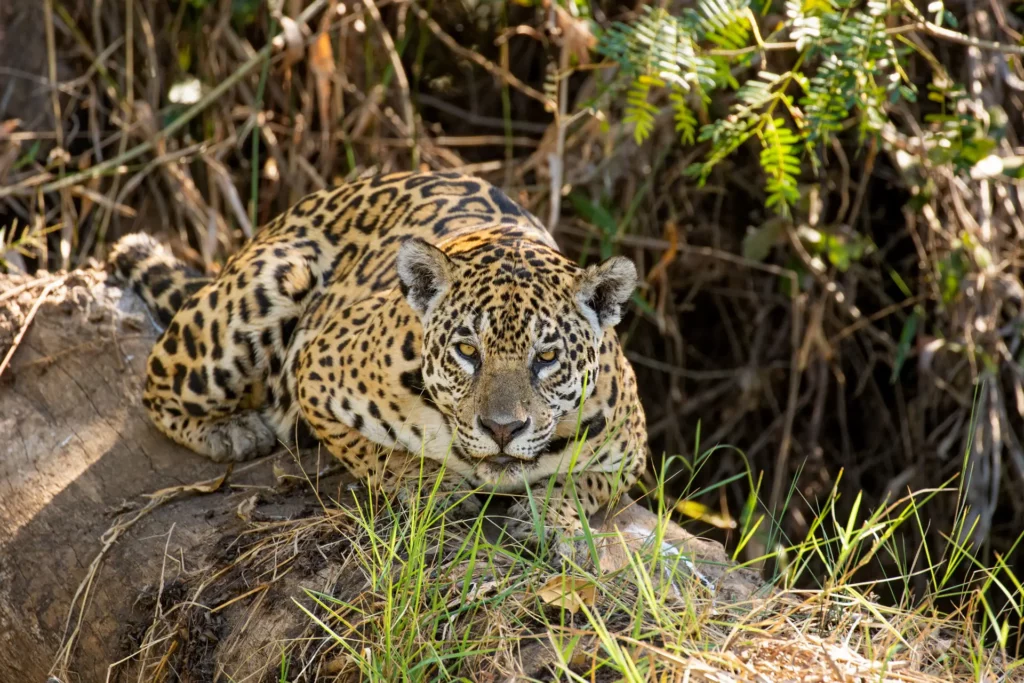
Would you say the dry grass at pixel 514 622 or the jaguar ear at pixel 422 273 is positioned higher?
the jaguar ear at pixel 422 273

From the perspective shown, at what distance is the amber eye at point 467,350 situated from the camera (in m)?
4.30

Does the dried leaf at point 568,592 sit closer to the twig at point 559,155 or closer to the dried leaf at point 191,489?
the dried leaf at point 191,489

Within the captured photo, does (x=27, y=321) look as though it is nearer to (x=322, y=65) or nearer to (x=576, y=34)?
(x=322, y=65)

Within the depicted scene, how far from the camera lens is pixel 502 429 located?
4.12 m

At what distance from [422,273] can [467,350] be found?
37 cm

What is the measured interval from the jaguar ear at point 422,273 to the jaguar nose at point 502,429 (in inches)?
23.9

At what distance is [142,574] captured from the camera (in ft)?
14.9

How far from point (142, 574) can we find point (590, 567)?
169 cm

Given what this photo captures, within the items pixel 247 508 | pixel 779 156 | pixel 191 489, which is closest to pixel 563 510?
pixel 247 508

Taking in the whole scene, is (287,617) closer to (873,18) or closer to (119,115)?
(873,18)

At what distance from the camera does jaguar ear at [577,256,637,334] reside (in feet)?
14.4

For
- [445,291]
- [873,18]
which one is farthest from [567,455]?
[873,18]

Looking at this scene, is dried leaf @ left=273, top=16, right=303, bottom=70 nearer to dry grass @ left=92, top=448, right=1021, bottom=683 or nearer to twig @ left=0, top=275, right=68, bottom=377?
twig @ left=0, top=275, right=68, bottom=377

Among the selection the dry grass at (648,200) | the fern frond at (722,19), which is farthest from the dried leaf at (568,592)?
the dry grass at (648,200)
